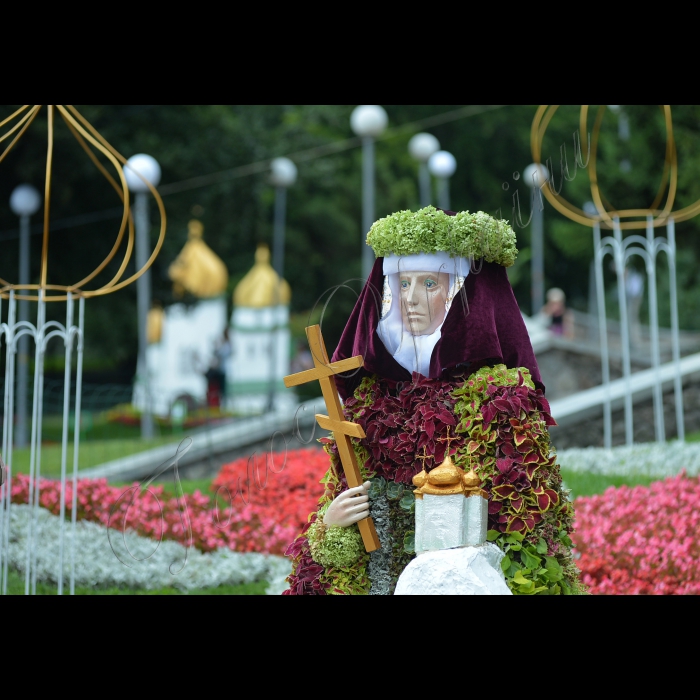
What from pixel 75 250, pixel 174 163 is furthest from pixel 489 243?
pixel 174 163

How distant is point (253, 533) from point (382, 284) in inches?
134

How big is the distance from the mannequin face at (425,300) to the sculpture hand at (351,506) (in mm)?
748

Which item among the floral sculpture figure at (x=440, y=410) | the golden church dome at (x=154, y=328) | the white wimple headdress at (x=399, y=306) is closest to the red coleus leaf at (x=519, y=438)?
the floral sculpture figure at (x=440, y=410)

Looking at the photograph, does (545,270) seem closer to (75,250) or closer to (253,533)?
(75,250)

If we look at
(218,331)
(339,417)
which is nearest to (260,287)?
(218,331)

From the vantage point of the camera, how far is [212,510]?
25.0ft

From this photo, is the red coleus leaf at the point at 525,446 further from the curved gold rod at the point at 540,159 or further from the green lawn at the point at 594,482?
the curved gold rod at the point at 540,159

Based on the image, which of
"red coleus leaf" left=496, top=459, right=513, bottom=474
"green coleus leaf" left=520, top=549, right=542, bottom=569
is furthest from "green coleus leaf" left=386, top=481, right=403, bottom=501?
"green coleus leaf" left=520, top=549, right=542, bottom=569

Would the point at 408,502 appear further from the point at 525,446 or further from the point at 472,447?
the point at 525,446

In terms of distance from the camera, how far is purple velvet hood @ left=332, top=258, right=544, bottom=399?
412cm

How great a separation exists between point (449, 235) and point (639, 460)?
5064mm

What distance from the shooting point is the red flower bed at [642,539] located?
5805 millimetres

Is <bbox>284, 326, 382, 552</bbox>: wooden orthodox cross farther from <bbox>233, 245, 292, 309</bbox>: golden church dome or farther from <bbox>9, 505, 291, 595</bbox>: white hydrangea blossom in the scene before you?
<bbox>233, 245, 292, 309</bbox>: golden church dome

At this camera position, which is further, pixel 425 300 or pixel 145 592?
pixel 145 592
